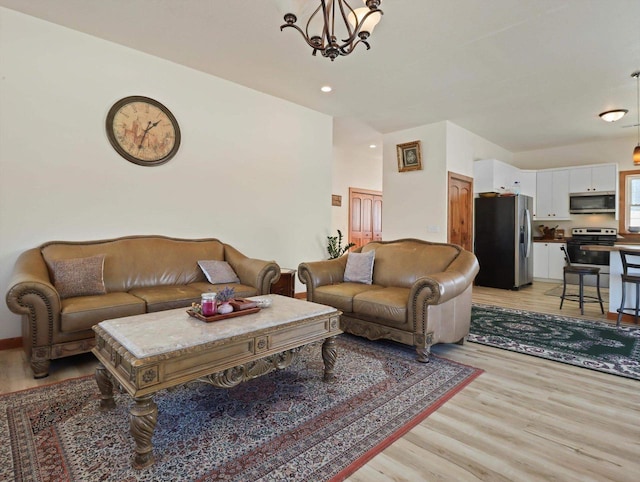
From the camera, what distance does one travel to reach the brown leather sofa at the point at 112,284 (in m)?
2.43

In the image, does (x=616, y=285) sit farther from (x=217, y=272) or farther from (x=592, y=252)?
(x=217, y=272)

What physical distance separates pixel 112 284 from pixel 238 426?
6.76 feet

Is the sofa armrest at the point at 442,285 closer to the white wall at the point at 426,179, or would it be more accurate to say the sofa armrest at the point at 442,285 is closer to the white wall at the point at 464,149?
the white wall at the point at 426,179

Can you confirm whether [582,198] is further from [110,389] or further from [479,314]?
[110,389]

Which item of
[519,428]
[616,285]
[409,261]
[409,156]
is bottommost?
[519,428]

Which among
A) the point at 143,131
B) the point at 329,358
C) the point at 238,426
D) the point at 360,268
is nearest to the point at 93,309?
the point at 238,426

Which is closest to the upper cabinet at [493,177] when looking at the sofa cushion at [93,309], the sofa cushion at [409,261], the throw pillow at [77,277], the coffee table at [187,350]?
the sofa cushion at [409,261]

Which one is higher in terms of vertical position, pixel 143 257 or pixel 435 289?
pixel 143 257

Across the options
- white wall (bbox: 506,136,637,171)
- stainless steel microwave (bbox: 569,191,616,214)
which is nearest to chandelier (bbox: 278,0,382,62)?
stainless steel microwave (bbox: 569,191,616,214)

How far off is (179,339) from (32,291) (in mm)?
1433

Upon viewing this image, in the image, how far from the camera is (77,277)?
2.86 metres

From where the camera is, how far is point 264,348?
6.51ft

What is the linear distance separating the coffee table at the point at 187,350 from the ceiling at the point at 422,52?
248 cm

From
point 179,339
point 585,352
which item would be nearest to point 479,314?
point 585,352
